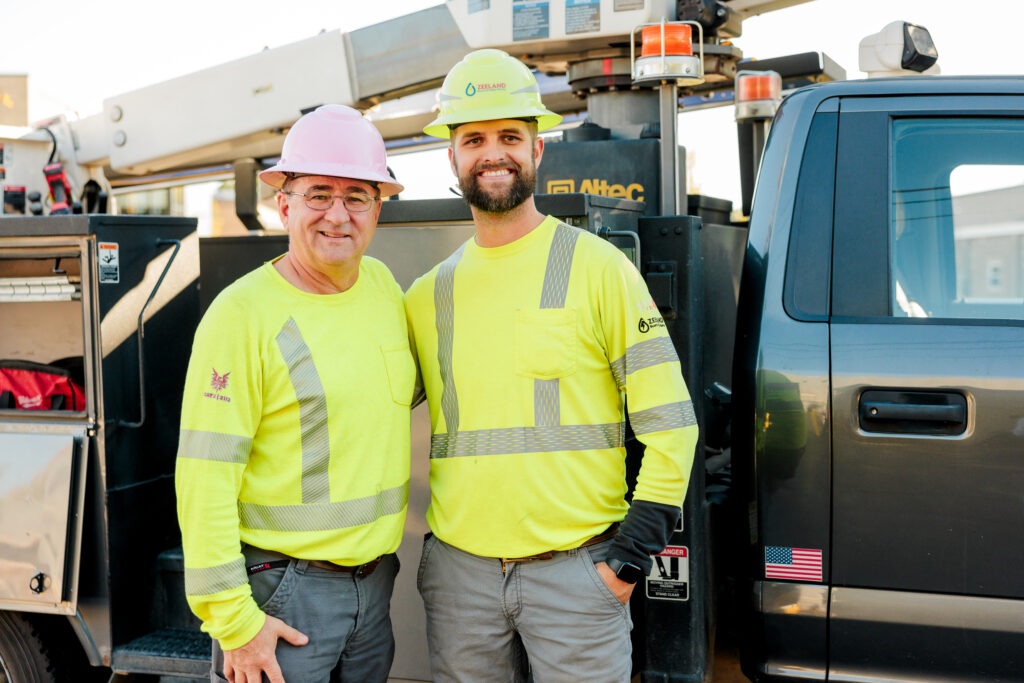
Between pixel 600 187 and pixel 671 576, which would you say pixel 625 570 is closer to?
pixel 671 576

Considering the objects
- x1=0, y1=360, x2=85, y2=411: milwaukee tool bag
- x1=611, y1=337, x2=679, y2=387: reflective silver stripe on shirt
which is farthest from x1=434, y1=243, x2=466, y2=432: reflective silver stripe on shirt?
x1=0, y1=360, x2=85, y2=411: milwaukee tool bag

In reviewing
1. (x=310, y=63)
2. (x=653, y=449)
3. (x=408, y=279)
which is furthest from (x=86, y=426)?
(x=310, y=63)

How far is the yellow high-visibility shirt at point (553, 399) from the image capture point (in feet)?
6.57

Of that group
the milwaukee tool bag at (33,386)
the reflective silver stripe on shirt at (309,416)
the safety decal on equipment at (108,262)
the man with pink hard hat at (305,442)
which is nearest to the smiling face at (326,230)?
the man with pink hard hat at (305,442)

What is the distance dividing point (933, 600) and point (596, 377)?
3.17 ft

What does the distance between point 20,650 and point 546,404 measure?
1807 millimetres

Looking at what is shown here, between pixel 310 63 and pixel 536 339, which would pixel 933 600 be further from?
pixel 310 63

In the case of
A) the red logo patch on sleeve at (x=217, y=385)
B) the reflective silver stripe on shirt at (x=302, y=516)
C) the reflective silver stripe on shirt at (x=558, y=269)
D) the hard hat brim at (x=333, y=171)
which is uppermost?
the hard hat brim at (x=333, y=171)

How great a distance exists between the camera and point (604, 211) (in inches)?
94.1

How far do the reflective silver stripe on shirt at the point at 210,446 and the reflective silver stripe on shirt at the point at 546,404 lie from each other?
0.61 metres

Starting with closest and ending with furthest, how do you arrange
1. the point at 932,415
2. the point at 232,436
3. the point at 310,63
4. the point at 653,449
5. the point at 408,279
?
1. the point at 232,436
2. the point at 653,449
3. the point at 932,415
4. the point at 408,279
5. the point at 310,63

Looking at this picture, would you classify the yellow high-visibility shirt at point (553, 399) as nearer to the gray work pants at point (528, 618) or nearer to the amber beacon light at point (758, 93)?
the gray work pants at point (528, 618)

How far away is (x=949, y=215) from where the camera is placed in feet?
7.88

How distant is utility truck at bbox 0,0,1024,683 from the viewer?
2.21 m
